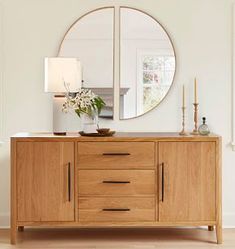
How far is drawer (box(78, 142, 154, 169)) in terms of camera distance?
405 centimetres

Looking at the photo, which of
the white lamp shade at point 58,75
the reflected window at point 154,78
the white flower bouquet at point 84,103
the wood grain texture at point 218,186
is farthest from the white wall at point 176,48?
the wood grain texture at point 218,186

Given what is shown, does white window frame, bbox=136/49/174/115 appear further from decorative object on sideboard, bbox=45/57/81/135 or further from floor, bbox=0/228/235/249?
floor, bbox=0/228/235/249

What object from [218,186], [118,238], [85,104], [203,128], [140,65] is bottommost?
[118,238]

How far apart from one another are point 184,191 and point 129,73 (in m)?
1.05

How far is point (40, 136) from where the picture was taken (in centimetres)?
409

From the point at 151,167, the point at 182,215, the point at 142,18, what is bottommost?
the point at 182,215

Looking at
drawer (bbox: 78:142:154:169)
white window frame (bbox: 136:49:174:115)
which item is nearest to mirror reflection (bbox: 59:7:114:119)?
white window frame (bbox: 136:49:174:115)

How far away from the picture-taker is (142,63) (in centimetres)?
453

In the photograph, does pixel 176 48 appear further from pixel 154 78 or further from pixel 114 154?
pixel 114 154

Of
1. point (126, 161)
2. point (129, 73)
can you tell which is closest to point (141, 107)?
point (129, 73)

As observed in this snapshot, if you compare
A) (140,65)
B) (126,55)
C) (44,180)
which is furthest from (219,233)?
(126,55)

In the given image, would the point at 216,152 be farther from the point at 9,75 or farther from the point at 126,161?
the point at 9,75

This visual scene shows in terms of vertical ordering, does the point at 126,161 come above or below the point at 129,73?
below

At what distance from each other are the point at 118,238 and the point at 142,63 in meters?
1.34
